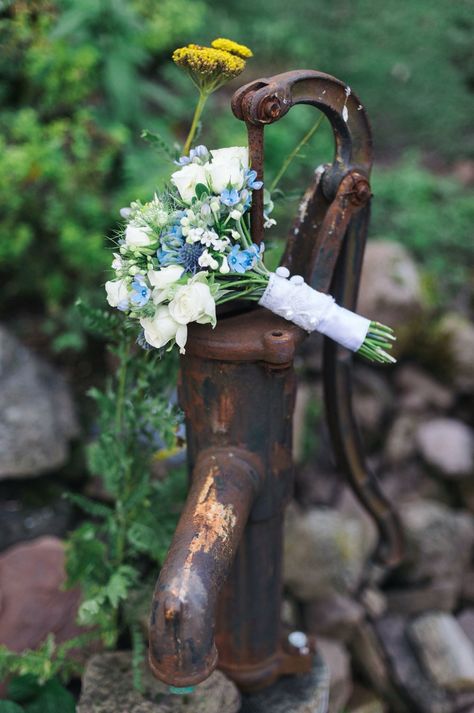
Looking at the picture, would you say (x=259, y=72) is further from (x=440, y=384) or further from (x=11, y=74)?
(x=440, y=384)

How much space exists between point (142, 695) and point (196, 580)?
25.0 inches

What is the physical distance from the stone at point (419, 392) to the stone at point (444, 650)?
972 millimetres

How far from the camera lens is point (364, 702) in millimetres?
2494

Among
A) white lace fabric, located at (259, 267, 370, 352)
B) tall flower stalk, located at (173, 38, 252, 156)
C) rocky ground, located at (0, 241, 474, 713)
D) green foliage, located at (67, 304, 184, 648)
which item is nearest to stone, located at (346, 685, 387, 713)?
rocky ground, located at (0, 241, 474, 713)

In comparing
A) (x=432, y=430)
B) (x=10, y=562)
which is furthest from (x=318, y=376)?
(x=10, y=562)

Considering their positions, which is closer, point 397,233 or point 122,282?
point 122,282

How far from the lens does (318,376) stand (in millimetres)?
3254

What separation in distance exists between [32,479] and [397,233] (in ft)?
8.13

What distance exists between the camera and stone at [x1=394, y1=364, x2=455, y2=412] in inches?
133

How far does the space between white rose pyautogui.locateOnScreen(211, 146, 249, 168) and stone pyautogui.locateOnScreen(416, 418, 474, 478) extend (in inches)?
87.6

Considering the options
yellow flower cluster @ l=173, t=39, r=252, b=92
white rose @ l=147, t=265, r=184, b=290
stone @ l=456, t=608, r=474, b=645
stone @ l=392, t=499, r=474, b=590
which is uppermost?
yellow flower cluster @ l=173, t=39, r=252, b=92

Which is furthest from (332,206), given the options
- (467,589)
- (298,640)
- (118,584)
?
(467,589)

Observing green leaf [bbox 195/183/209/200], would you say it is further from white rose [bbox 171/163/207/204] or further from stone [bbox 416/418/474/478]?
stone [bbox 416/418/474/478]

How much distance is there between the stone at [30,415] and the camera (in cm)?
256
